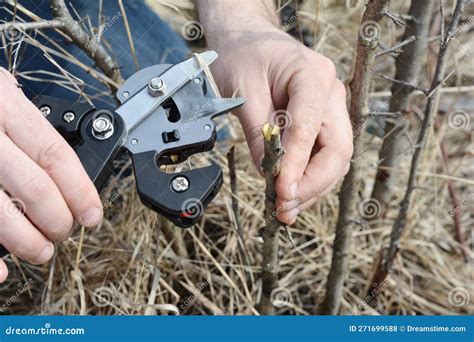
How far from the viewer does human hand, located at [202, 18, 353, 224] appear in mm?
1125

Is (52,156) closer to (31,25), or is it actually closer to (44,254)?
(44,254)

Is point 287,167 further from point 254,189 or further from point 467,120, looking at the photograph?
point 467,120

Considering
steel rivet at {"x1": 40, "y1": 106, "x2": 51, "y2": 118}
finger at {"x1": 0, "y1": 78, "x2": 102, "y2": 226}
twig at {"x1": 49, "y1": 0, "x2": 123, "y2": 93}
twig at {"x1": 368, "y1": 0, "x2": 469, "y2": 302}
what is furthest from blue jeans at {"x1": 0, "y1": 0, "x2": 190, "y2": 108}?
twig at {"x1": 368, "y1": 0, "x2": 469, "y2": 302}

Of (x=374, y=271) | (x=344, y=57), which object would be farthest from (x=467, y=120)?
(x=374, y=271)

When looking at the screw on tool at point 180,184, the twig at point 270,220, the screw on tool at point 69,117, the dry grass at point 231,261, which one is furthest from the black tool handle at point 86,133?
the dry grass at point 231,261

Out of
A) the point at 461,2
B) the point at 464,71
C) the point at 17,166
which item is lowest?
the point at 464,71

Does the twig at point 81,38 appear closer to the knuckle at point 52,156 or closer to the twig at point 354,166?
the knuckle at point 52,156

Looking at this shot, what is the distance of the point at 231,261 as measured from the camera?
163 cm

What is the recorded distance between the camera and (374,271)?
162cm

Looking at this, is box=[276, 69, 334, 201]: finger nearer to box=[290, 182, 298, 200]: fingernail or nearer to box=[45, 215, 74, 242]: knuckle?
box=[290, 182, 298, 200]: fingernail

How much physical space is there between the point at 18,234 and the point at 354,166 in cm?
69

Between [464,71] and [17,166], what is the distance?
168 cm

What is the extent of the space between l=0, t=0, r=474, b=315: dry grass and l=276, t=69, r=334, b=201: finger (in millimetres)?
470

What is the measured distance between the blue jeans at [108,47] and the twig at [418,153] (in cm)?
73
